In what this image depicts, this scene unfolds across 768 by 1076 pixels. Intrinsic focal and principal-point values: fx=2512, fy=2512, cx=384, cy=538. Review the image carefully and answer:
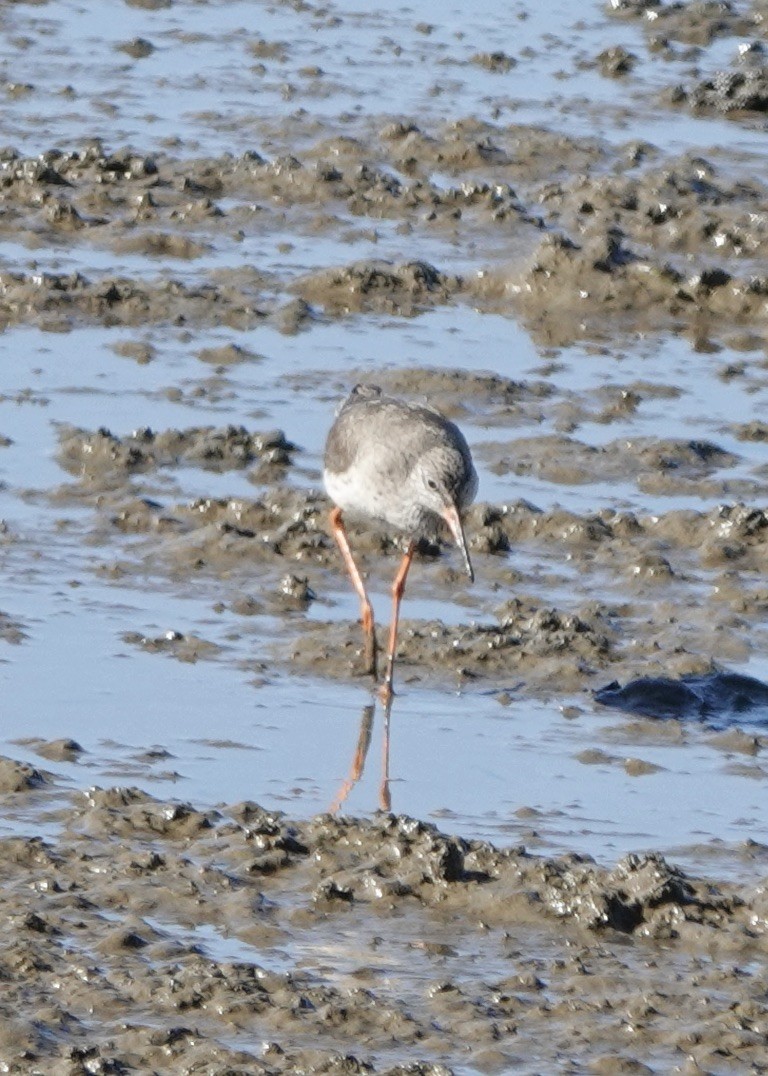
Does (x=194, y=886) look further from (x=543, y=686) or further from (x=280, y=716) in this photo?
(x=543, y=686)

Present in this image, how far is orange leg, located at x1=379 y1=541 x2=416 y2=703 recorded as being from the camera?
959 centimetres

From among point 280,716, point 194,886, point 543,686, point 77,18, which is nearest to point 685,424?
point 543,686

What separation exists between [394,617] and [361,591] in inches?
6.7

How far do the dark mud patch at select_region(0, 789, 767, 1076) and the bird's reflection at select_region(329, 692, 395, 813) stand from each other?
44 cm

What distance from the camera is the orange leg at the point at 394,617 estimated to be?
9.59 meters

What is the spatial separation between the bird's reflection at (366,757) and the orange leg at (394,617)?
0.03m

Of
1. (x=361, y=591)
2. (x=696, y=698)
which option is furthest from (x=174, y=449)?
(x=696, y=698)

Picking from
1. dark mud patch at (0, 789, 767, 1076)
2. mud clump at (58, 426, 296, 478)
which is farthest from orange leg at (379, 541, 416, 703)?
mud clump at (58, 426, 296, 478)

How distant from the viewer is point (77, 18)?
62.9 feet

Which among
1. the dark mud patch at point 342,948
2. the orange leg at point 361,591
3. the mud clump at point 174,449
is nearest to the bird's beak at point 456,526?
the orange leg at point 361,591

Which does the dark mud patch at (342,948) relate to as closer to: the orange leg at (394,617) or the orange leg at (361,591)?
the orange leg at (394,617)

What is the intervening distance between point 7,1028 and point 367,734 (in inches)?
111

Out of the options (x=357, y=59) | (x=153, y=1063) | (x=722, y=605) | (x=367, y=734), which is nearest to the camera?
(x=153, y=1063)

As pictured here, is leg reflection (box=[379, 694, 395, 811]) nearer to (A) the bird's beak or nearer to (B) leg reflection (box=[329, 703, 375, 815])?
(B) leg reflection (box=[329, 703, 375, 815])
